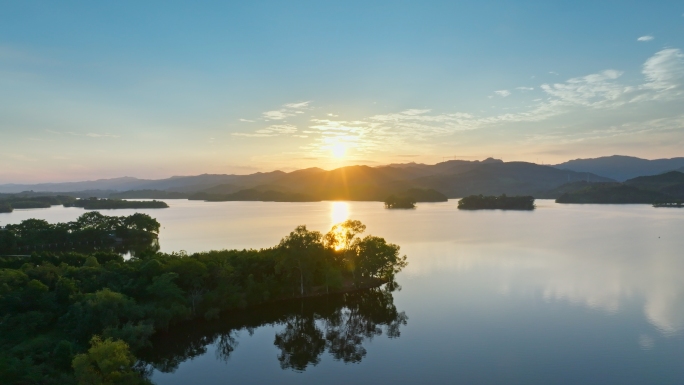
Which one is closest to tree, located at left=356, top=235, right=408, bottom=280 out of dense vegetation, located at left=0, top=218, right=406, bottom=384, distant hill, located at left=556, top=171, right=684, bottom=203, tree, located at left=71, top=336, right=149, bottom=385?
dense vegetation, located at left=0, top=218, right=406, bottom=384

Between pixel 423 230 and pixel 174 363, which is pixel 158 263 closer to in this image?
pixel 174 363

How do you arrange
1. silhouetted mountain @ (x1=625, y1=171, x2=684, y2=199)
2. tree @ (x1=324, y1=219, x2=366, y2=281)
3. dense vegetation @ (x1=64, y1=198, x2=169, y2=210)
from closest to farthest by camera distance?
tree @ (x1=324, y1=219, x2=366, y2=281) → dense vegetation @ (x1=64, y1=198, x2=169, y2=210) → silhouetted mountain @ (x1=625, y1=171, x2=684, y2=199)

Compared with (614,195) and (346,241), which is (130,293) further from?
(614,195)

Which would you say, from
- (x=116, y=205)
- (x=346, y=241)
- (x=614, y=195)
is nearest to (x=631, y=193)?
(x=614, y=195)

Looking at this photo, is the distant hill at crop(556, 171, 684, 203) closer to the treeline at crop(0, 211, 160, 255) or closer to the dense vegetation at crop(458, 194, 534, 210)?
the dense vegetation at crop(458, 194, 534, 210)

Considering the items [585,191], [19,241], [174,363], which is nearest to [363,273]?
[174,363]

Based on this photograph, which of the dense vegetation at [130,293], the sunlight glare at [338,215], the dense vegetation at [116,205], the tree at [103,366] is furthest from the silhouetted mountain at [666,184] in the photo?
the tree at [103,366]

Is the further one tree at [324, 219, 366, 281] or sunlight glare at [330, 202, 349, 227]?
sunlight glare at [330, 202, 349, 227]
